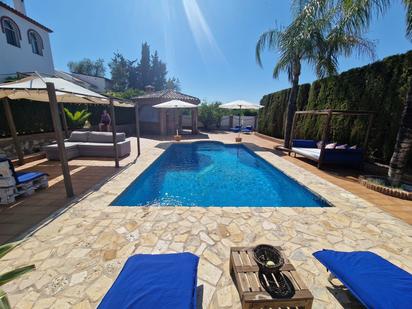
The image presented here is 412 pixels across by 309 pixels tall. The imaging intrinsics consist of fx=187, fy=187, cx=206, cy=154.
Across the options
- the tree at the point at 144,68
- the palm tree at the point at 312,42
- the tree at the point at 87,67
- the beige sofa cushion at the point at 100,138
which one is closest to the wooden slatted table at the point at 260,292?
the beige sofa cushion at the point at 100,138

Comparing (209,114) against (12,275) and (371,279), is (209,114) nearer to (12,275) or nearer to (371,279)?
(371,279)

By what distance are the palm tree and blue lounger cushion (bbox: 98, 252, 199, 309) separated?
9.90m

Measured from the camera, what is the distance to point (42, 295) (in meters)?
2.42

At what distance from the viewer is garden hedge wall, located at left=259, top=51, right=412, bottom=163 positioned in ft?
22.0

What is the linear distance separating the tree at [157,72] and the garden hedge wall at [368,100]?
4334cm

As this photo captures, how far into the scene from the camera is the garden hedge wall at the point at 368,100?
22.0 feet

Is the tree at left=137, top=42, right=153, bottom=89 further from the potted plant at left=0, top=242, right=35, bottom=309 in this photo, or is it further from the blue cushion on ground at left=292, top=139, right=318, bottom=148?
the potted plant at left=0, top=242, right=35, bottom=309

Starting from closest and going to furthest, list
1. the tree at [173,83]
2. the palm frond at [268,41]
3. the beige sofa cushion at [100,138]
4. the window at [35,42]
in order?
the beige sofa cushion at [100,138], the palm frond at [268,41], the window at [35,42], the tree at [173,83]

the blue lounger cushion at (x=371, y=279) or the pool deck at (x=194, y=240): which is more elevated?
the blue lounger cushion at (x=371, y=279)

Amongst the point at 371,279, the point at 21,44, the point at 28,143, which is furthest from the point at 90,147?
the point at 21,44

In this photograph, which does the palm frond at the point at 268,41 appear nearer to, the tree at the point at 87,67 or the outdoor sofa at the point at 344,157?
the outdoor sofa at the point at 344,157

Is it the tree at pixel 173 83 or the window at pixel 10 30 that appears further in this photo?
the tree at pixel 173 83

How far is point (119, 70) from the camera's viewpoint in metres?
43.6

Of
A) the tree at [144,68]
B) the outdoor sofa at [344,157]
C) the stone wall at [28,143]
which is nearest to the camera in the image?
the outdoor sofa at [344,157]
